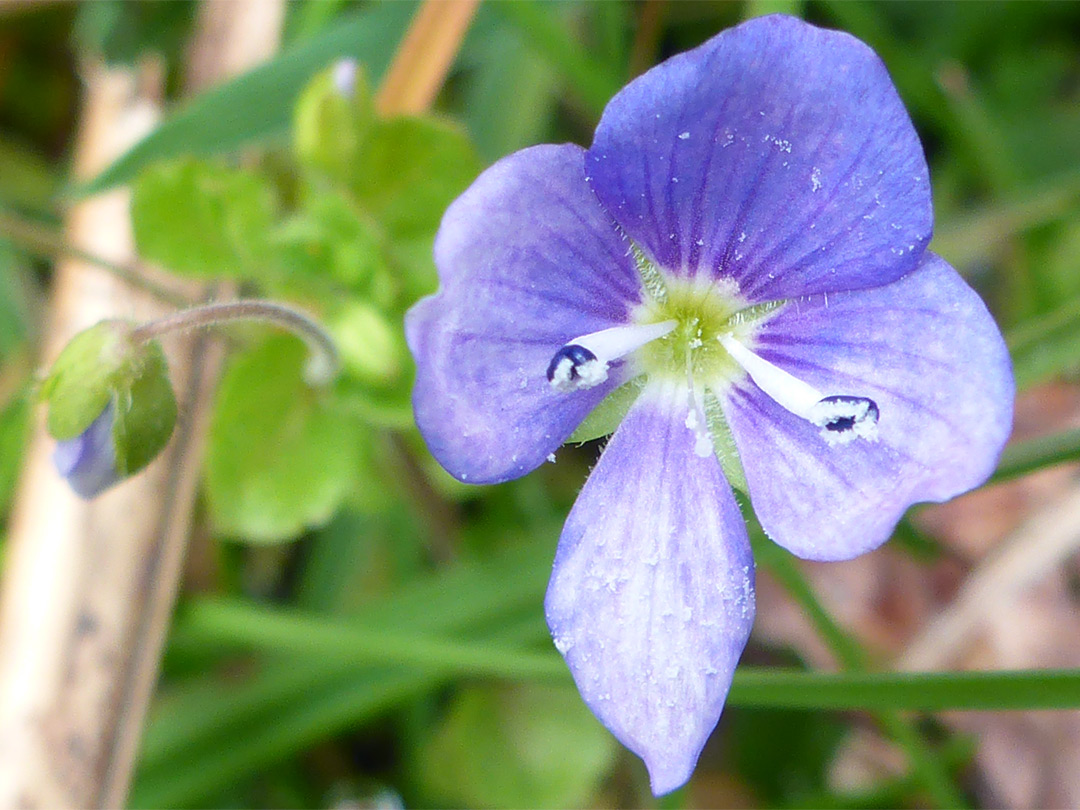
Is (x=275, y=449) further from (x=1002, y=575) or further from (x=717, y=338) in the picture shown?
(x=1002, y=575)

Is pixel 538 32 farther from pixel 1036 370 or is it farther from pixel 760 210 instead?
pixel 1036 370

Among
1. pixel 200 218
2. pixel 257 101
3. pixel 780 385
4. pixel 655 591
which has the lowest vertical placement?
pixel 655 591

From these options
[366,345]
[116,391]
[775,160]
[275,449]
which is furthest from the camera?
[275,449]

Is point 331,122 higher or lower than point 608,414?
higher

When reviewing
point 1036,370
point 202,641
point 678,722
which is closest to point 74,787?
point 202,641

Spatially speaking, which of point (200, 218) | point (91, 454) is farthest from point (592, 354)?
point (200, 218)

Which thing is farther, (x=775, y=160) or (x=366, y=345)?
(x=366, y=345)

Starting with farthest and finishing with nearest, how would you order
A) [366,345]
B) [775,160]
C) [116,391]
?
[366,345]
[116,391]
[775,160]

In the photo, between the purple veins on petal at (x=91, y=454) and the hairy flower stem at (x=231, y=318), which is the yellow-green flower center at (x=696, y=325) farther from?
the purple veins on petal at (x=91, y=454)
